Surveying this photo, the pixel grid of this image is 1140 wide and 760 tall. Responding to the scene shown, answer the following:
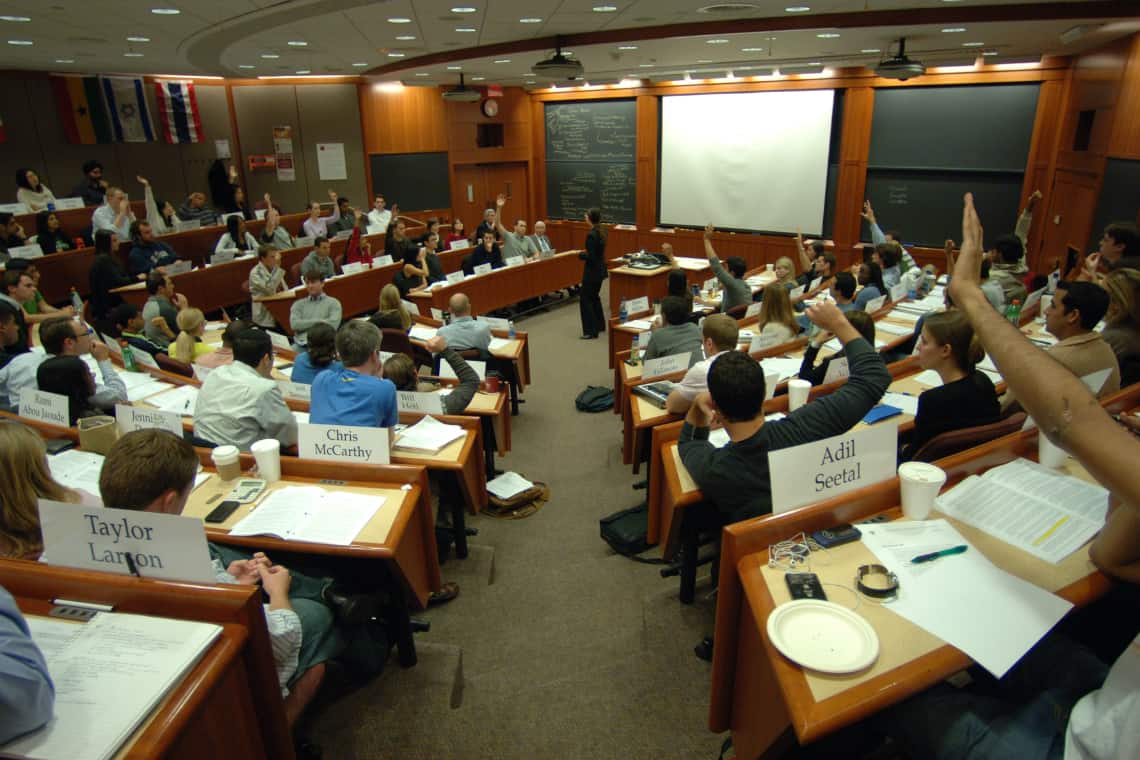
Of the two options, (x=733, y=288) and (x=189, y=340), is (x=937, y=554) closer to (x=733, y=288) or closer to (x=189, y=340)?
(x=733, y=288)

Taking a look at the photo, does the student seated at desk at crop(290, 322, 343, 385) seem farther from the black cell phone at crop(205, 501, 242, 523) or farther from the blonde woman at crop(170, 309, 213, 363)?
the blonde woman at crop(170, 309, 213, 363)

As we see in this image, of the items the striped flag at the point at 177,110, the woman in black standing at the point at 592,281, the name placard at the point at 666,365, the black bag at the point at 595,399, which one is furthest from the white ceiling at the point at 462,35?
the black bag at the point at 595,399

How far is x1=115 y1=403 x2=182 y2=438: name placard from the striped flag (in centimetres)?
906

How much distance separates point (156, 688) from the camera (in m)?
1.32

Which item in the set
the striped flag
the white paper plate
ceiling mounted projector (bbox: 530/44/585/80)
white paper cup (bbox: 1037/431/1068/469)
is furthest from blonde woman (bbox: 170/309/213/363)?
the striped flag

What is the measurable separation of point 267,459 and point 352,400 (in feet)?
1.69

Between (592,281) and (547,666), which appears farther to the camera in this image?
(592,281)

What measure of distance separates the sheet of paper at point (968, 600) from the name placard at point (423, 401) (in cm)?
225

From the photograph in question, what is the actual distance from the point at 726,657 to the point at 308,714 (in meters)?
1.59

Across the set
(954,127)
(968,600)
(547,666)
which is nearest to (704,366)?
(547,666)

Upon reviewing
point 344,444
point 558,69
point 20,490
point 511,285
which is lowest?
point 511,285

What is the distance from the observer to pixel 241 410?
3.02 m

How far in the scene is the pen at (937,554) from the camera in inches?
68.3

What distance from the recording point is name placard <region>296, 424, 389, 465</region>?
2666 millimetres
